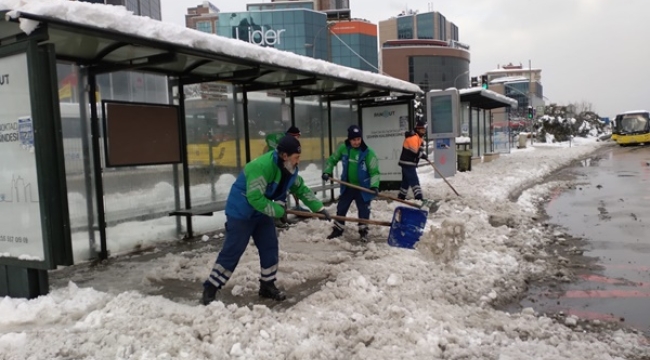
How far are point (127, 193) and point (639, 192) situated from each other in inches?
474

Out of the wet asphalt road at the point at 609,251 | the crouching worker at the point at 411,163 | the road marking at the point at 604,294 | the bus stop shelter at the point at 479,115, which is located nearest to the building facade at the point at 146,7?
the bus stop shelter at the point at 479,115

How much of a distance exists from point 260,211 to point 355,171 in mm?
3508

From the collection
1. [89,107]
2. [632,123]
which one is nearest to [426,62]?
[632,123]

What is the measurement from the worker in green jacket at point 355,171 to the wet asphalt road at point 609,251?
3055mm

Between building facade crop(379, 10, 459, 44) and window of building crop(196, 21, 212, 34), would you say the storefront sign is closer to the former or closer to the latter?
window of building crop(196, 21, 212, 34)

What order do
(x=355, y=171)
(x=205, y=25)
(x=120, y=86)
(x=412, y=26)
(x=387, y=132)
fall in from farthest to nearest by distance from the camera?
(x=412, y=26), (x=205, y=25), (x=387, y=132), (x=355, y=171), (x=120, y=86)

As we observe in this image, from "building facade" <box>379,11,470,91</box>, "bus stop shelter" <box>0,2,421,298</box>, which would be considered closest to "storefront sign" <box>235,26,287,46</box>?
"building facade" <box>379,11,470,91</box>

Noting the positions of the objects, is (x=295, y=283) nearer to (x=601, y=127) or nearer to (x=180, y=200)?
(x=180, y=200)

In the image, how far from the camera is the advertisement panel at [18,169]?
4.83 metres

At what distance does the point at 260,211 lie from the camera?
192 inches

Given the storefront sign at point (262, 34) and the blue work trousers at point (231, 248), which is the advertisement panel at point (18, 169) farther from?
the storefront sign at point (262, 34)

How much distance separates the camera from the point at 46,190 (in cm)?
474

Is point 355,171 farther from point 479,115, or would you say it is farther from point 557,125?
point 557,125

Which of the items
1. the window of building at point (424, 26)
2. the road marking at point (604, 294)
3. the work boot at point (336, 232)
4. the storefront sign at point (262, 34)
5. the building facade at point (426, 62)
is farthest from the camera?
the window of building at point (424, 26)
